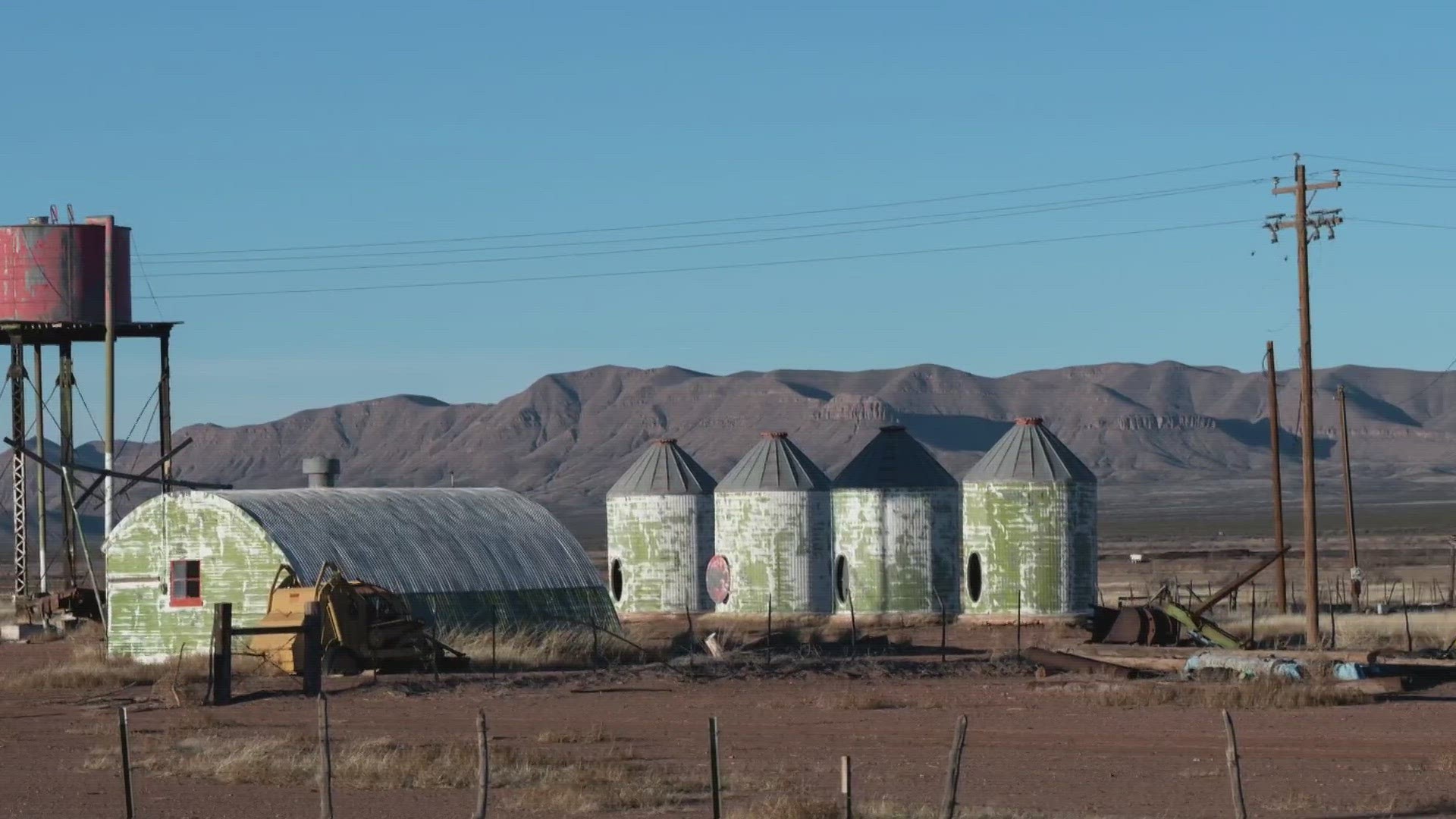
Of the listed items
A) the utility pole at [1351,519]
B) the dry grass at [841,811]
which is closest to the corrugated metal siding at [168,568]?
the dry grass at [841,811]

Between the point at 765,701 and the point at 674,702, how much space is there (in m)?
1.42

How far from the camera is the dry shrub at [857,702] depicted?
3212 centimetres

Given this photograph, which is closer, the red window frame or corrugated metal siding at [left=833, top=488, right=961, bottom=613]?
the red window frame

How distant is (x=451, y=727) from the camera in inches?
1150

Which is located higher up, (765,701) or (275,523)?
(275,523)

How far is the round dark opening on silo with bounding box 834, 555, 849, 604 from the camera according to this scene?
52.0 metres

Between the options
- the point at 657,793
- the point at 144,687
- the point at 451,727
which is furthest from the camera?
the point at 144,687

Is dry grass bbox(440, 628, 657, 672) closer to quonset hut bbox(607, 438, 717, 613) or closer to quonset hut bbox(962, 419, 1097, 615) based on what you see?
quonset hut bbox(962, 419, 1097, 615)

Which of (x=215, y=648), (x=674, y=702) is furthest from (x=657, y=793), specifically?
(x=215, y=648)

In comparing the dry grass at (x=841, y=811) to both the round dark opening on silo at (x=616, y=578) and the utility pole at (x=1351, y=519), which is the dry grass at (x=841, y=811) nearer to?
the round dark opening on silo at (x=616, y=578)

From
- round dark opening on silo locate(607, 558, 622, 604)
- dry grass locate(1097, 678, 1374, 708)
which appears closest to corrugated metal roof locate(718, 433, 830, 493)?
round dark opening on silo locate(607, 558, 622, 604)

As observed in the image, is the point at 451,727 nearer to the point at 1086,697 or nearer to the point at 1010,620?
the point at 1086,697

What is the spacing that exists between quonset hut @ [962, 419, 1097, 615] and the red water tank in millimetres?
21704

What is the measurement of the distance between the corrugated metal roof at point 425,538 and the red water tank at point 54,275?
1012 centimetres
